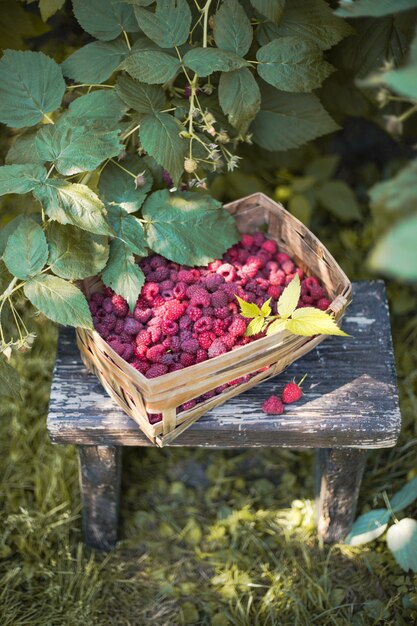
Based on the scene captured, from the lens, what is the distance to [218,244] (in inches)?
62.6

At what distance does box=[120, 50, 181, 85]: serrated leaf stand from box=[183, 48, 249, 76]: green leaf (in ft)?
0.11

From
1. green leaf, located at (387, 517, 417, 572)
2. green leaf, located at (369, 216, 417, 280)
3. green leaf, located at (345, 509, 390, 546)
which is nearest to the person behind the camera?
green leaf, located at (369, 216, 417, 280)

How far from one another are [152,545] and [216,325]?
27.6 inches

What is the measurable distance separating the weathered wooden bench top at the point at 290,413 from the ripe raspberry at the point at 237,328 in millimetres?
152

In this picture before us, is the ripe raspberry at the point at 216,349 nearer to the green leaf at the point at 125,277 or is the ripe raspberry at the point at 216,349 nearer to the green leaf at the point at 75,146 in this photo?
the green leaf at the point at 125,277

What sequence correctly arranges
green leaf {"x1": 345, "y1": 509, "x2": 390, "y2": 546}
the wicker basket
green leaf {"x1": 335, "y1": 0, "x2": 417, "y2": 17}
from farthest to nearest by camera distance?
green leaf {"x1": 345, "y1": 509, "x2": 390, "y2": 546}, the wicker basket, green leaf {"x1": 335, "y1": 0, "x2": 417, "y2": 17}

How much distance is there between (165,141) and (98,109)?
0.15 m

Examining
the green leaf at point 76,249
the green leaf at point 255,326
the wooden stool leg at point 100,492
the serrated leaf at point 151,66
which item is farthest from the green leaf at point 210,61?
the wooden stool leg at point 100,492

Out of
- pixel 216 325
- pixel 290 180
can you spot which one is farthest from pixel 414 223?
pixel 290 180

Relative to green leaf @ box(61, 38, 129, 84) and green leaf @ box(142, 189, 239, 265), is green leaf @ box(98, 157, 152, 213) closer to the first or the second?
green leaf @ box(142, 189, 239, 265)

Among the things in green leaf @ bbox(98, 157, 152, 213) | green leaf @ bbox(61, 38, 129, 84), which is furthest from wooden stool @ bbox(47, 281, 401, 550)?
green leaf @ bbox(61, 38, 129, 84)

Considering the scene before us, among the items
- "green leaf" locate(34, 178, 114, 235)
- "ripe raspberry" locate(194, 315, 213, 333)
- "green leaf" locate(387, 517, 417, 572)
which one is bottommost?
"green leaf" locate(387, 517, 417, 572)

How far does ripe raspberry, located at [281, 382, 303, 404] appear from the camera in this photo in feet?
4.97

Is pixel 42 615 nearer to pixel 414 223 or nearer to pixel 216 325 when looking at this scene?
pixel 216 325
